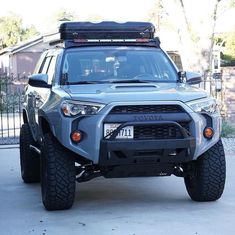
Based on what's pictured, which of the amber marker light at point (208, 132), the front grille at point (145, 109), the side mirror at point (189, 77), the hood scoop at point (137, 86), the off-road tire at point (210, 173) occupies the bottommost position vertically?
the off-road tire at point (210, 173)

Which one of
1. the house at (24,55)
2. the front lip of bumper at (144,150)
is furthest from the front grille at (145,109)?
the house at (24,55)

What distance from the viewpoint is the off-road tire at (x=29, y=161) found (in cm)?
824

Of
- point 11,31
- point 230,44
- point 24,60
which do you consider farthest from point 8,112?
point 11,31

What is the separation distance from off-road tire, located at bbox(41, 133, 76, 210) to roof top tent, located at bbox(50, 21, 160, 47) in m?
1.65

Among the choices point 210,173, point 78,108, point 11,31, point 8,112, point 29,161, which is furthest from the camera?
point 11,31

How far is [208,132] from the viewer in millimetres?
6133

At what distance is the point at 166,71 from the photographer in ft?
23.7

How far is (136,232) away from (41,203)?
1809 millimetres

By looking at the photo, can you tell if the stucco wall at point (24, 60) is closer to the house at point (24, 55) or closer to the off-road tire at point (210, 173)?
the house at point (24, 55)

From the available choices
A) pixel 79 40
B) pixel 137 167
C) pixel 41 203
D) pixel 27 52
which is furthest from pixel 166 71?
pixel 27 52

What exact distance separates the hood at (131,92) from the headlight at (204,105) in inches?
2.4

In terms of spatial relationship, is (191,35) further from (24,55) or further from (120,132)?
(24,55)

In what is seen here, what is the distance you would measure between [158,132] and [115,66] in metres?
1.40

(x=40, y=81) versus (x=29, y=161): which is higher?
(x=40, y=81)
